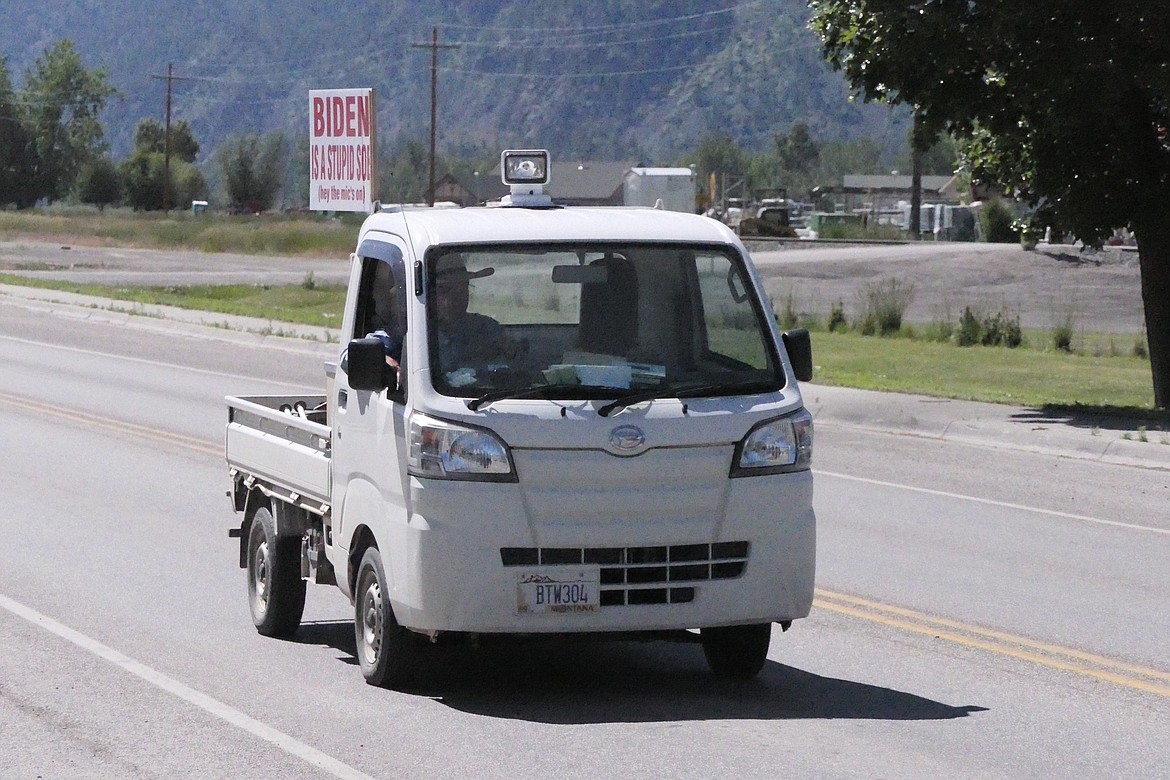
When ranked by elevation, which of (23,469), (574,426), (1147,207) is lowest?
(23,469)

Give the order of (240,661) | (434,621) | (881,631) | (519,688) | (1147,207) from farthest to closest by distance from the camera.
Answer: (1147,207)
(881,631)
(240,661)
(519,688)
(434,621)

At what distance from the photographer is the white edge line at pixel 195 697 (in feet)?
20.3

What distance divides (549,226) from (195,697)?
2.51 m

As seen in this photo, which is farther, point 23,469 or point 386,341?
point 23,469

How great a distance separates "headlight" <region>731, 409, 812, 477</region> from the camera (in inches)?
273

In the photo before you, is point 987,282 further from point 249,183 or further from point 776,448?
point 249,183

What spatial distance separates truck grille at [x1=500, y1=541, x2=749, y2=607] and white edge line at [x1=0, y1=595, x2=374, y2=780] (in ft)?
3.47

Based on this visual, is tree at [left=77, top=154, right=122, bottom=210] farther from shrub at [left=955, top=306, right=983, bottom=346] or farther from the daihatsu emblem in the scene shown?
the daihatsu emblem

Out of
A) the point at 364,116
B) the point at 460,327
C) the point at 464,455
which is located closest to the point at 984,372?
the point at 364,116

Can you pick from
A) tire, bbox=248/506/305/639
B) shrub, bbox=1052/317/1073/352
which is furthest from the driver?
shrub, bbox=1052/317/1073/352

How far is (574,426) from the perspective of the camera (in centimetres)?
673

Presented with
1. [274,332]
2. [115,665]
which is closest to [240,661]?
[115,665]

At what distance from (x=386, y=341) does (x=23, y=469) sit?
8.49 metres

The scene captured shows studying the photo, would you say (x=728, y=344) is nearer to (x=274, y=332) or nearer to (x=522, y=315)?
(x=522, y=315)
